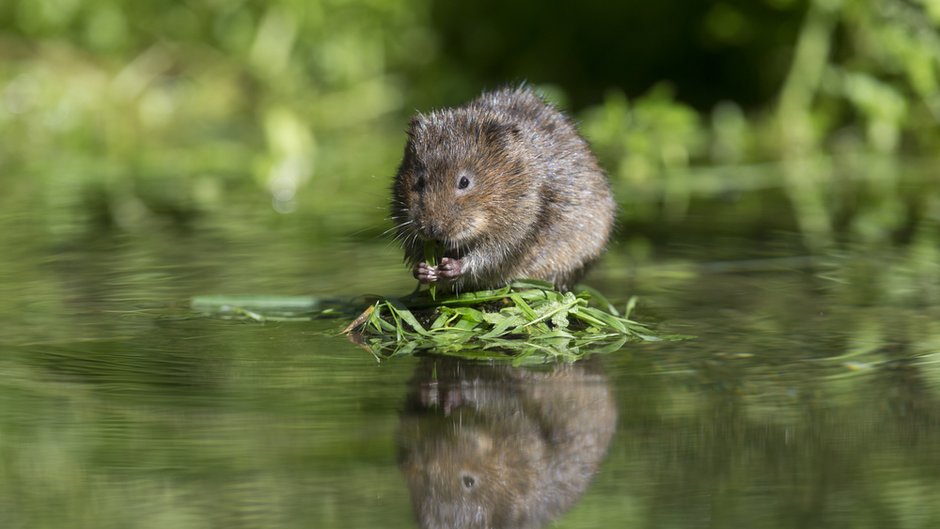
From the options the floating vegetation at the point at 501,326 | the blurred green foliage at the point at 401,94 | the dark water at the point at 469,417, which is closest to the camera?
the dark water at the point at 469,417

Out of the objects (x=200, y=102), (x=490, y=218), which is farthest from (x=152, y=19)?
(x=490, y=218)

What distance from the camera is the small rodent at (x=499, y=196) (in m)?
4.84

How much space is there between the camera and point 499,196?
4980 mm

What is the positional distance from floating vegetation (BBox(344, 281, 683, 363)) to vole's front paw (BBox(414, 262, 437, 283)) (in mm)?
101

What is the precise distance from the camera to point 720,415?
3.55 m

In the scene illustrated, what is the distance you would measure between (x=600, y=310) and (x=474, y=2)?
871 cm

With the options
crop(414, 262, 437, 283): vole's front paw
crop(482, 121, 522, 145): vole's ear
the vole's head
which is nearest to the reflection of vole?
crop(414, 262, 437, 283): vole's front paw

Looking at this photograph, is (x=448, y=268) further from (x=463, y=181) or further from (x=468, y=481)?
(x=468, y=481)

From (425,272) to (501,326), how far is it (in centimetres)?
37

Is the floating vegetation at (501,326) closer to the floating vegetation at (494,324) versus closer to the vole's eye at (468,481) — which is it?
the floating vegetation at (494,324)

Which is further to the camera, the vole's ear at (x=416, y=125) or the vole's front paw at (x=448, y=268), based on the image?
the vole's ear at (x=416, y=125)

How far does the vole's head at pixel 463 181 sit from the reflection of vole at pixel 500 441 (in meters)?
0.76

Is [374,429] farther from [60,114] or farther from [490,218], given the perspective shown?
[60,114]

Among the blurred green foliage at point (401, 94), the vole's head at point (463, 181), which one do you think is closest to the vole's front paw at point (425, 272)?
the vole's head at point (463, 181)
